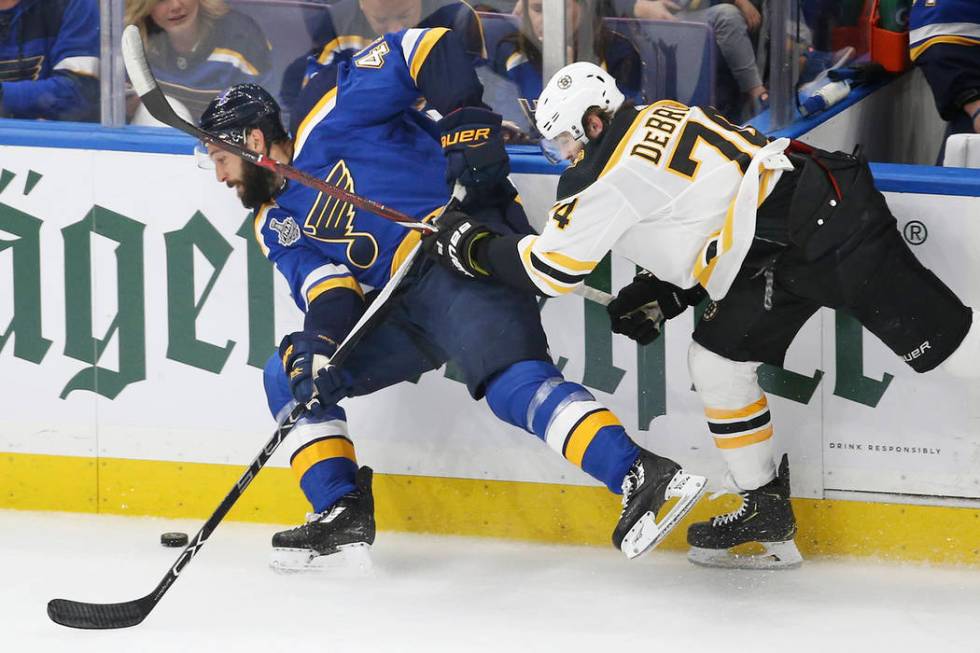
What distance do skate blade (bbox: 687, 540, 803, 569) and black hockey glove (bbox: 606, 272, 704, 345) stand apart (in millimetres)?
498

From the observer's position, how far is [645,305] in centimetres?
339

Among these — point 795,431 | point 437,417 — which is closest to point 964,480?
point 795,431

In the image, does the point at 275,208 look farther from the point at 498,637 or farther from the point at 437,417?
the point at 498,637

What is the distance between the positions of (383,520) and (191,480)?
49 cm

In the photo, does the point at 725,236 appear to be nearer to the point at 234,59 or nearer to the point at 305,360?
the point at 305,360

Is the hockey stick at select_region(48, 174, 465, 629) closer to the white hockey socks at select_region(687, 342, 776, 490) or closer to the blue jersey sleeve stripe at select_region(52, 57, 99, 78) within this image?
the white hockey socks at select_region(687, 342, 776, 490)

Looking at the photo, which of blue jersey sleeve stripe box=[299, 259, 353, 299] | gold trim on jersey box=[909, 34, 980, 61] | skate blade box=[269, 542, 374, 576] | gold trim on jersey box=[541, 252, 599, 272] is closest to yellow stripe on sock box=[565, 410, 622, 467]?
gold trim on jersey box=[541, 252, 599, 272]

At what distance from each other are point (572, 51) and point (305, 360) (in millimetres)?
971

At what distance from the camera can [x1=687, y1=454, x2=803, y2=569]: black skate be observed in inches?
135

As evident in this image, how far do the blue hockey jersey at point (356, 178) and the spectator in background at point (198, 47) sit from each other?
1.03ft

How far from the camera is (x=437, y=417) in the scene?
12.4 feet

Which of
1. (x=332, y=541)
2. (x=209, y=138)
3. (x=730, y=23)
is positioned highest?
(x=730, y=23)

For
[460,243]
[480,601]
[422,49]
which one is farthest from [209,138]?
[480,601]

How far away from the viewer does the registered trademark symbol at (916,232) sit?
3.41 metres
